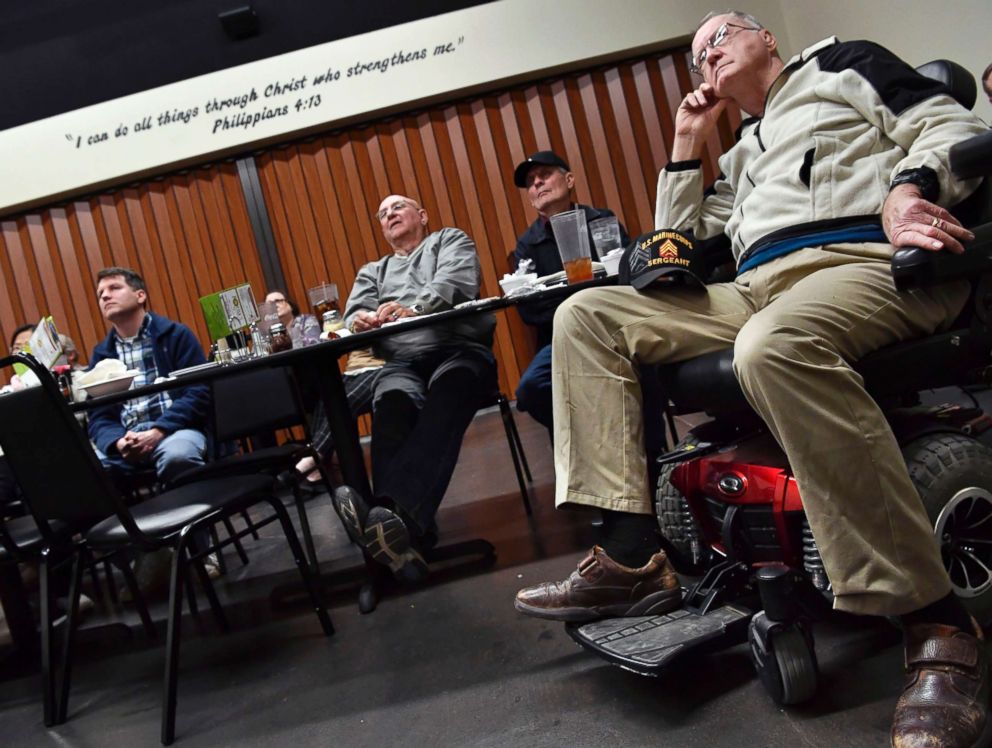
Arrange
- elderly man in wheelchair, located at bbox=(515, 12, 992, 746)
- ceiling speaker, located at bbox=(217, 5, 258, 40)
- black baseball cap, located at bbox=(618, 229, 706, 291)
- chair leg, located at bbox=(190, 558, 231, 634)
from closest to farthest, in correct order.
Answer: elderly man in wheelchair, located at bbox=(515, 12, 992, 746) → black baseball cap, located at bbox=(618, 229, 706, 291) → chair leg, located at bbox=(190, 558, 231, 634) → ceiling speaker, located at bbox=(217, 5, 258, 40)

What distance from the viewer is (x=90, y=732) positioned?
1928 millimetres

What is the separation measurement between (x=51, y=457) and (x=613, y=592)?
4.47ft

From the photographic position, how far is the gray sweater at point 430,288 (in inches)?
105

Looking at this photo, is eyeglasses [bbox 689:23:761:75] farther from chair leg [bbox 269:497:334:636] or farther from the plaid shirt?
the plaid shirt

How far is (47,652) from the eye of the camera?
2078mm

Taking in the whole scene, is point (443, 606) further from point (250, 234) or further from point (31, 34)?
point (31, 34)

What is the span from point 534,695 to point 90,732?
3.76 ft

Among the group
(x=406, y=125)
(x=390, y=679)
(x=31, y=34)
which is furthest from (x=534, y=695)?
(x=31, y=34)

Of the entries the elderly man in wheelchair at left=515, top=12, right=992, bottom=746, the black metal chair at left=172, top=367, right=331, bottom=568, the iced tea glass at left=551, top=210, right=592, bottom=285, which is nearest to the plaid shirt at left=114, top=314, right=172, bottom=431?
the black metal chair at left=172, top=367, right=331, bottom=568

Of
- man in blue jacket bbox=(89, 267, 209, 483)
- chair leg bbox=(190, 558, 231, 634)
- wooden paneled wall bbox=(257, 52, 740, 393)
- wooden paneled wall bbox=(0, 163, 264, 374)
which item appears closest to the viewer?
chair leg bbox=(190, 558, 231, 634)

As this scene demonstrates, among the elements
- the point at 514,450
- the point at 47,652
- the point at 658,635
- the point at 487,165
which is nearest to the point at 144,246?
the point at 487,165

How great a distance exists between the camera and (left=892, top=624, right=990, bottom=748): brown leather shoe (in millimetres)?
1061

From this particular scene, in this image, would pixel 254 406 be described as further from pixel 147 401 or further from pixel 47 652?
pixel 47 652

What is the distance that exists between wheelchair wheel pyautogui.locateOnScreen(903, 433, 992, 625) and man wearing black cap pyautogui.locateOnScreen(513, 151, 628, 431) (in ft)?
4.82
